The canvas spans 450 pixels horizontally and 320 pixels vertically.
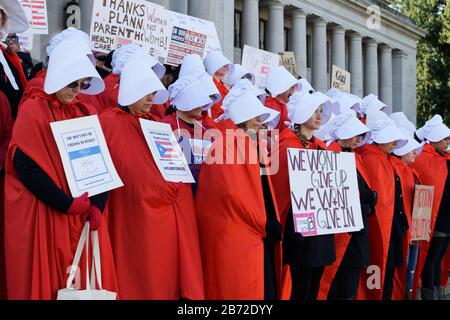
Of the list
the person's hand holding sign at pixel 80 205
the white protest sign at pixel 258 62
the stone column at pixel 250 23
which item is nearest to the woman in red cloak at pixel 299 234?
the person's hand holding sign at pixel 80 205

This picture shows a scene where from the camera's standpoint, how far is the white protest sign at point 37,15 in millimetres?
9250

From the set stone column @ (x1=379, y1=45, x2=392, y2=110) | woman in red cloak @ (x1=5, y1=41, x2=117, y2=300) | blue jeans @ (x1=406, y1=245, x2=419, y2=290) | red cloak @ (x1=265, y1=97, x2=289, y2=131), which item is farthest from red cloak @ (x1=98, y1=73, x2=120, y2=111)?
stone column @ (x1=379, y1=45, x2=392, y2=110)

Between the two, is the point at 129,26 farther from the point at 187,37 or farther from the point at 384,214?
the point at 384,214

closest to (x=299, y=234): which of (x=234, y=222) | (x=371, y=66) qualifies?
(x=234, y=222)

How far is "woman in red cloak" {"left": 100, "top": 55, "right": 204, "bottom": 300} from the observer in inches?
182

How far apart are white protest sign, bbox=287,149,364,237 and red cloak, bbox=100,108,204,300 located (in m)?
1.15

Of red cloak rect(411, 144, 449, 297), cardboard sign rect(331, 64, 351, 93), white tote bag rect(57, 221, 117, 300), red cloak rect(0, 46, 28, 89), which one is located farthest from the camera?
cardboard sign rect(331, 64, 351, 93)

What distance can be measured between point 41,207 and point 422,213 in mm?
5152

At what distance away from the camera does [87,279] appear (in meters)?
4.04

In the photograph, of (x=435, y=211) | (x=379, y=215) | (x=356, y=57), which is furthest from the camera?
(x=356, y=57)

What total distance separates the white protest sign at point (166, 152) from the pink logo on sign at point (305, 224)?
3.30 feet

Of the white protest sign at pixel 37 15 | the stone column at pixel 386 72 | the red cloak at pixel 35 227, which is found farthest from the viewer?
the stone column at pixel 386 72

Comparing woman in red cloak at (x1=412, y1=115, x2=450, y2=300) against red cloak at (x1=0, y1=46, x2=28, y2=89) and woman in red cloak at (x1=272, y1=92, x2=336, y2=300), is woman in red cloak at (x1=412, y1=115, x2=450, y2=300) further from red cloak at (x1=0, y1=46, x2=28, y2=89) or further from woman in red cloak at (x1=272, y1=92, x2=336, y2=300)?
red cloak at (x1=0, y1=46, x2=28, y2=89)

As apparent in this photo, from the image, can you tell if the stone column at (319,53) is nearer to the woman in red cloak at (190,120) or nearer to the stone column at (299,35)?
the stone column at (299,35)
